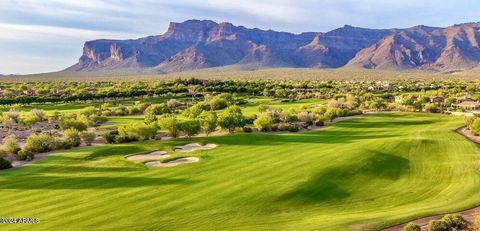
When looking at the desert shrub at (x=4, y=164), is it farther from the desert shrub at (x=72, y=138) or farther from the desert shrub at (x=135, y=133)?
the desert shrub at (x=135, y=133)

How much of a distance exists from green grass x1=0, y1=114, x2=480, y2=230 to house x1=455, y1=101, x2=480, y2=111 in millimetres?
54204

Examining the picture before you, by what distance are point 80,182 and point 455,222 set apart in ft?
90.7

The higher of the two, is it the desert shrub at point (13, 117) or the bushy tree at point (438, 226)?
the desert shrub at point (13, 117)

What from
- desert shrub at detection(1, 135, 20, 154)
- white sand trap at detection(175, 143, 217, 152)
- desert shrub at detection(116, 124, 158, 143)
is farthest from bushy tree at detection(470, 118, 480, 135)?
desert shrub at detection(1, 135, 20, 154)

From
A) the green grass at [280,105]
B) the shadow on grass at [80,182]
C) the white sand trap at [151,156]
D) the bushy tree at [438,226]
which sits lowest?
the green grass at [280,105]

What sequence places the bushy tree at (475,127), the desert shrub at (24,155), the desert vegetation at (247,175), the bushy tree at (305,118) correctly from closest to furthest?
A: 1. the desert vegetation at (247,175)
2. the desert shrub at (24,155)
3. the bushy tree at (475,127)
4. the bushy tree at (305,118)

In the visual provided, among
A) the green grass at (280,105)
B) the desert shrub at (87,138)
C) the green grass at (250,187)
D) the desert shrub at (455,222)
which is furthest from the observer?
the green grass at (280,105)

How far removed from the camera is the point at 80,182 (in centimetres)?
3638

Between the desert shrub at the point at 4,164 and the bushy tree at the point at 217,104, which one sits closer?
the desert shrub at the point at 4,164

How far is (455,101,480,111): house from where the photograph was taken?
102 metres

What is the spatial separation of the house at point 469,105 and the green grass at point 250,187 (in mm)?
54204

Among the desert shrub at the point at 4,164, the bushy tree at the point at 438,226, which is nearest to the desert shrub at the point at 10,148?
the desert shrub at the point at 4,164

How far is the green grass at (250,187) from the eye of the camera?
1164 inches

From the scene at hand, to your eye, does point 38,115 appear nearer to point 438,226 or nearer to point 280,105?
point 280,105
